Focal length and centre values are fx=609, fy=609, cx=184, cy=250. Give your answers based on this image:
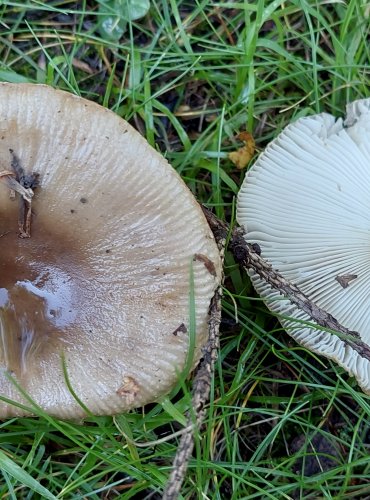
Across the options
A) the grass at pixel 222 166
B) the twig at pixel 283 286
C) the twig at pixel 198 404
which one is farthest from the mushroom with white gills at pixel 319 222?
the twig at pixel 198 404

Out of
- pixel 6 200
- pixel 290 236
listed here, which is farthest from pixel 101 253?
pixel 290 236

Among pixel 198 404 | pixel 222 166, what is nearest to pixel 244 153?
pixel 222 166

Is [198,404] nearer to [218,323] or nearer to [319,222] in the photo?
[218,323]

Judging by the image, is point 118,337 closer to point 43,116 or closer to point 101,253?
point 101,253

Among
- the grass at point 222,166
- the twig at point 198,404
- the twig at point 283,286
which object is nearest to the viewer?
the twig at point 198,404

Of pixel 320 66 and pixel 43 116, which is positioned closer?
pixel 43 116

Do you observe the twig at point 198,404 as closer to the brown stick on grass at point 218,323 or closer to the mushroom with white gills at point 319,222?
the brown stick on grass at point 218,323
